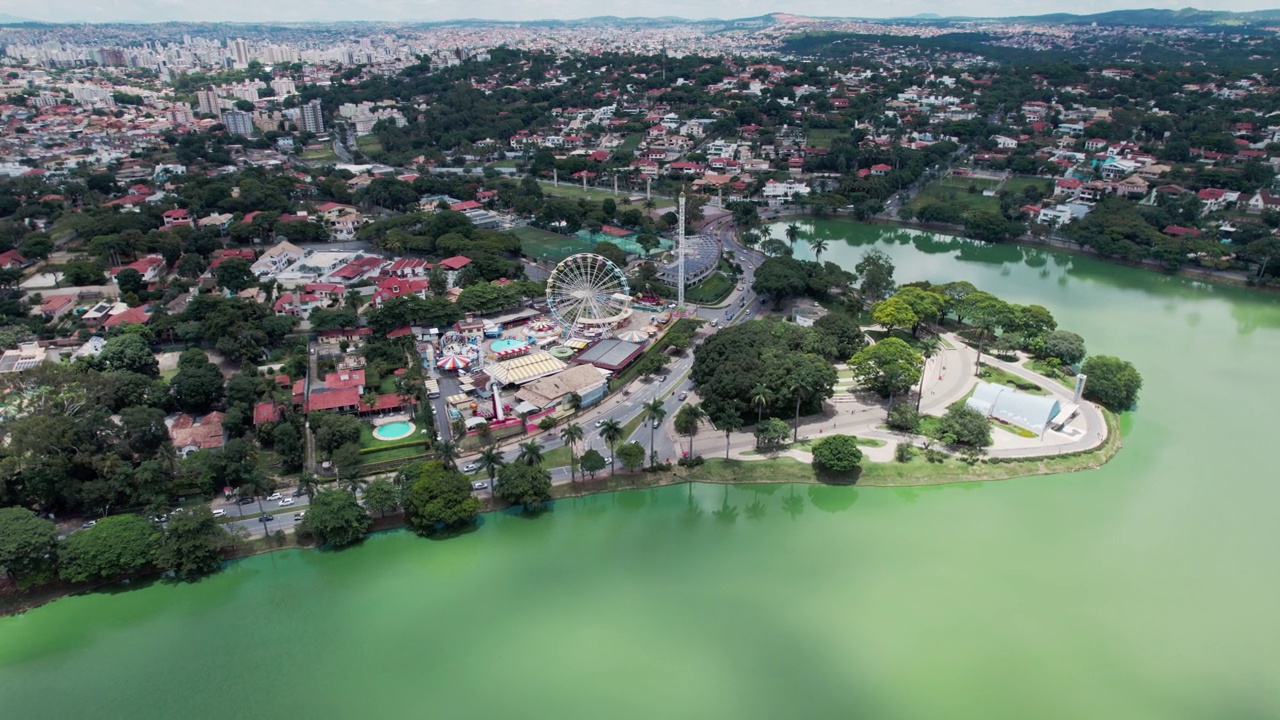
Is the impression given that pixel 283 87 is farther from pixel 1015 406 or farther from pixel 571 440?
pixel 1015 406

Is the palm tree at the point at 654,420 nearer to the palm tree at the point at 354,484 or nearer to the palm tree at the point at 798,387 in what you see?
the palm tree at the point at 798,387

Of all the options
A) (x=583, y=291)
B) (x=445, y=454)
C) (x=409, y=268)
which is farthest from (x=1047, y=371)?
(x=409, y=268)

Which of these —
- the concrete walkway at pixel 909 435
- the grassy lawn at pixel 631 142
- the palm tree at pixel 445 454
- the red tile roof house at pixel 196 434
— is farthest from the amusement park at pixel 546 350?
the grassy lawn at pixel 631 142

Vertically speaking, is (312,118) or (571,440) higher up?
(312,118)

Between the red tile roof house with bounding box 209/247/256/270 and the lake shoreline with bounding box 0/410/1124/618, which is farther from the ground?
the red tile roof house with bounding box 209/247/256/270

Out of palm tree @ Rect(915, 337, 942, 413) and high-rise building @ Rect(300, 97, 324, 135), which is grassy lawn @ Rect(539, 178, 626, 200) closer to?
palm tree @ Rect(915, 337, 942, 413)

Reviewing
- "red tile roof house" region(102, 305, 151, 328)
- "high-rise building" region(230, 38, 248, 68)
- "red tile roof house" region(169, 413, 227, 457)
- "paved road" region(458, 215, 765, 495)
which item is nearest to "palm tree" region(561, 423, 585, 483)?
"paved road" region(458, 215, 765, 495)

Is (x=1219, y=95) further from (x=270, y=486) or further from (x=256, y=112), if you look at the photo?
(x=256, y=112)
